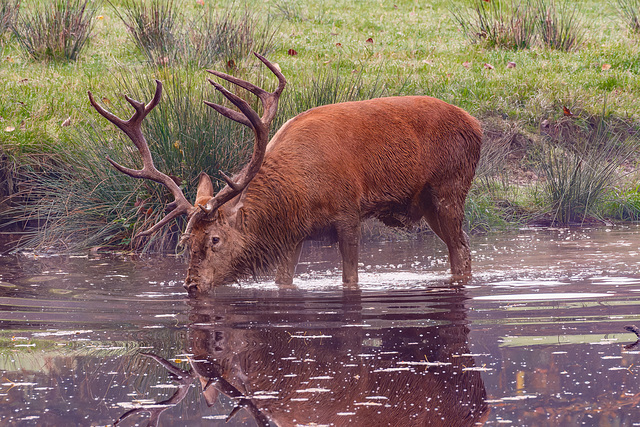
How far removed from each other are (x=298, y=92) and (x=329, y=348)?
542 cm

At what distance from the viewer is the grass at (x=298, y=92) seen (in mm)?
9430

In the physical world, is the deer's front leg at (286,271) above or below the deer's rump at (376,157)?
below

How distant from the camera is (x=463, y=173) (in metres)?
8.20

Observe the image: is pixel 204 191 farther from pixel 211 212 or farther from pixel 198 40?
pixel 198 40

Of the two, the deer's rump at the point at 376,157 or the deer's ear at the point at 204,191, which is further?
the deer's rump at the point at 376,157

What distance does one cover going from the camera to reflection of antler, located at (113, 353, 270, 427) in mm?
3555

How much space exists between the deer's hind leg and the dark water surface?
0.20 m

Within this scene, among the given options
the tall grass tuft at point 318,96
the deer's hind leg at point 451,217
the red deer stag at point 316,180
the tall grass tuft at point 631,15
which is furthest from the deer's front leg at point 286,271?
the tall grass tuft at point 631,15

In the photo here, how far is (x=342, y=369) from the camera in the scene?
4273mm

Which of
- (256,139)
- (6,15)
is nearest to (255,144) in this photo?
(256,139)

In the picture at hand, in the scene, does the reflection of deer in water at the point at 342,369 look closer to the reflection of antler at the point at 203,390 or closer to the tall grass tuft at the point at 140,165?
the reflection of antler at the point at 203,390

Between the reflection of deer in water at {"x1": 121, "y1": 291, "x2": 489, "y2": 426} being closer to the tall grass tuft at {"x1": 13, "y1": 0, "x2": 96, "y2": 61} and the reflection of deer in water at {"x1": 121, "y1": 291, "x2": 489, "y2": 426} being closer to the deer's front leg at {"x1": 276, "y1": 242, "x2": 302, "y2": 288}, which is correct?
the deer's front leg at {"x1": 276, "y1": 242, "x2": 302, "y2": 288}

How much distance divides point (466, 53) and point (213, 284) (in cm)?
983

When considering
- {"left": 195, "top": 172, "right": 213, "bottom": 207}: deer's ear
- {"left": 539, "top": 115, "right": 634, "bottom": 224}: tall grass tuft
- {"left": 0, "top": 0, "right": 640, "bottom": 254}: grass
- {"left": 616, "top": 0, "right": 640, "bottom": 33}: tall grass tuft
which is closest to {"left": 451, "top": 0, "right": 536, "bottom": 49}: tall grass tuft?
{"left": 0, "top": 0, "right": 640, "bottom": 254}: grass
